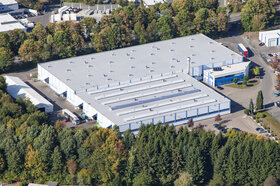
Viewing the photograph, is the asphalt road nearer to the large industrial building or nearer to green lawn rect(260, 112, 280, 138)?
green lawn rect(260, 112, 280, 138)

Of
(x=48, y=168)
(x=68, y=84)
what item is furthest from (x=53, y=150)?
(x=68, y=84)

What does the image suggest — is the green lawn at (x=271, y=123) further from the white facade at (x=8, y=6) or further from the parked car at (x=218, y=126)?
the white facade at (x=8, y=6)

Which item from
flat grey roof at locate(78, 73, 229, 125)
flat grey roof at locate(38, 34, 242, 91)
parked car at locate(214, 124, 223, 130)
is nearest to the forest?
parked car at locate(214, 124, 223, 130)

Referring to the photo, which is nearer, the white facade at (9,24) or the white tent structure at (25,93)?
the white tent structure at (25,93)

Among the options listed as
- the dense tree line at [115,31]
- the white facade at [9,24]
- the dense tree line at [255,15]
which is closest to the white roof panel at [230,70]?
the dense tree line at [115,31]

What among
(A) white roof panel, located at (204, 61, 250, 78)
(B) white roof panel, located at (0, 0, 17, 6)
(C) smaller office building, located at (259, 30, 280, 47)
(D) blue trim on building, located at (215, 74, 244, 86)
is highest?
(B) white roof panel, located at (0, 0, 17, 6)
